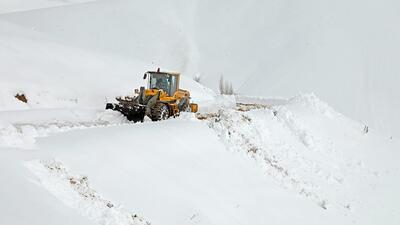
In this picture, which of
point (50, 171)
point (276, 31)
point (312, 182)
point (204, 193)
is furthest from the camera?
point (276, 31)

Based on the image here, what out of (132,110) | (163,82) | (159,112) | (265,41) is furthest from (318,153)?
(265,41)

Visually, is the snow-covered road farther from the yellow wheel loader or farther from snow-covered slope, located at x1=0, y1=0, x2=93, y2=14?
snow-covered slope, located at x1=0, y1=0, x2=93, y2=14

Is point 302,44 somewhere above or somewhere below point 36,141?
above

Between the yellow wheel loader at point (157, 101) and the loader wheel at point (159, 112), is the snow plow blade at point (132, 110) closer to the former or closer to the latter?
the yellow wheel loader at point (157, 101)

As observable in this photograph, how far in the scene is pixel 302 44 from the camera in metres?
44.2

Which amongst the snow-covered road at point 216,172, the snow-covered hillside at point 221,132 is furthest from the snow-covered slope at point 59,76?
the snow-covered road at point 216,172

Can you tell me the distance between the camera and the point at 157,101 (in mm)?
17359

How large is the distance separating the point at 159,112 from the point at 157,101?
663 mm

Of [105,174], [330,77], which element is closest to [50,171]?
[105,174]

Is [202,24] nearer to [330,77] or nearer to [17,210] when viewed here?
[330,77]

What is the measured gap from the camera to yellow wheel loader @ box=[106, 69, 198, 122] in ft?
54.9

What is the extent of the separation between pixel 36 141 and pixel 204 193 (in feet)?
13.2

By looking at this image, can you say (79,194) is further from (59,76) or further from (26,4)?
(26,4)

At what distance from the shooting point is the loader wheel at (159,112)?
659 inches
